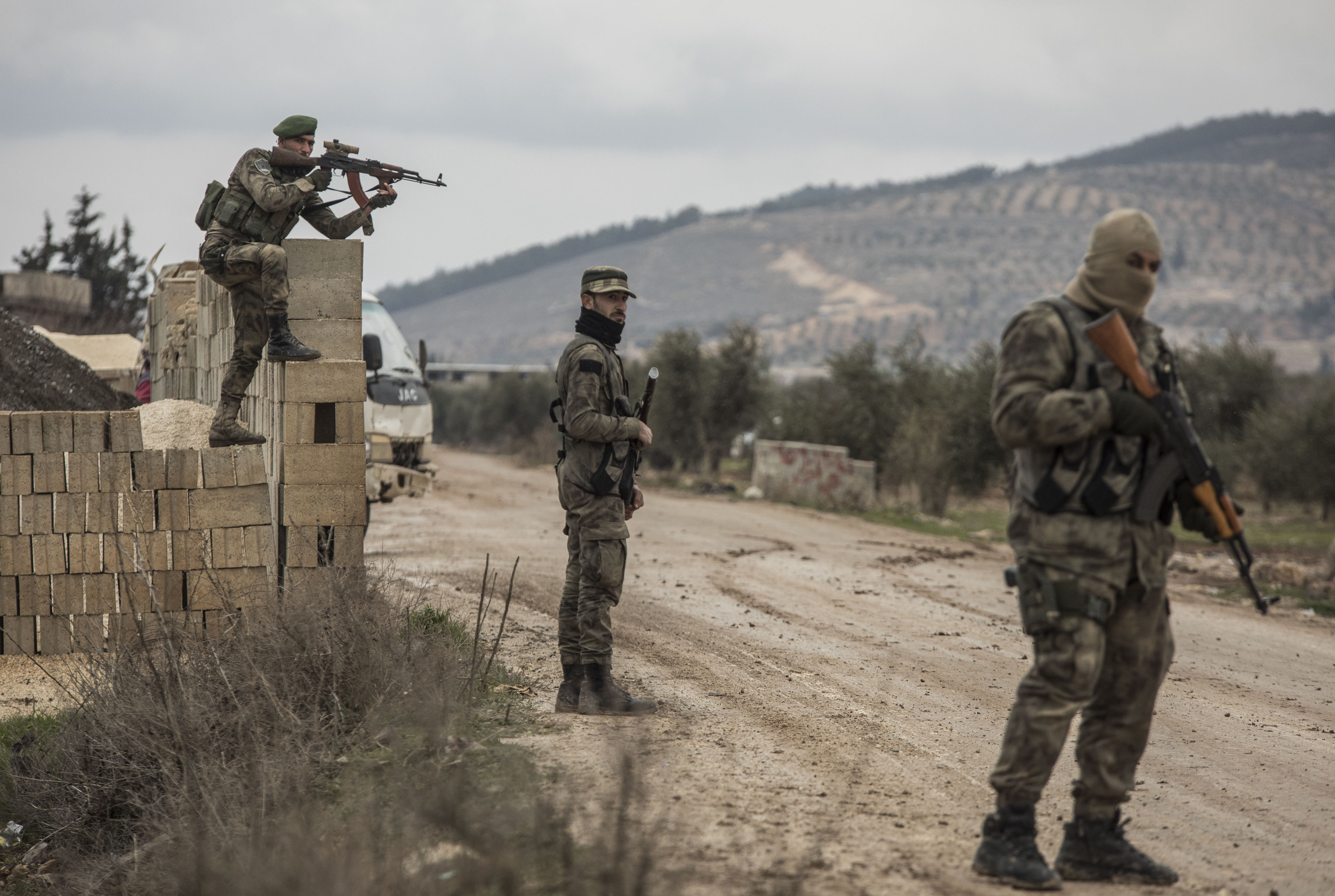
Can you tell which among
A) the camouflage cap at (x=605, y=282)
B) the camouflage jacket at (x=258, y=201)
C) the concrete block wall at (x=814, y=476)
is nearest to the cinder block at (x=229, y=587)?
the camouflage jacket at (x=258, y=201)

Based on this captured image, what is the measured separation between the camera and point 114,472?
8047mm

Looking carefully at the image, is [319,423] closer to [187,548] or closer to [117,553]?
A: [187,548]

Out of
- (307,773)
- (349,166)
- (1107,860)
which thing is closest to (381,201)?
(349,166)

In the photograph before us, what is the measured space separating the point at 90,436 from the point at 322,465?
73.0 inches

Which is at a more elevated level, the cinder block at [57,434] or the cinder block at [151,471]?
the cinder block at [57,434]

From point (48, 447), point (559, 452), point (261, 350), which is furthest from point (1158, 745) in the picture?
point (48, 447)

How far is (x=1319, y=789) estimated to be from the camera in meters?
5.23

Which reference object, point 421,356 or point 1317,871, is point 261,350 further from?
point 1317,871

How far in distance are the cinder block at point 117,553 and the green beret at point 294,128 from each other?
2856 millimetres

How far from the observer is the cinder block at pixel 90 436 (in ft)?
26.5

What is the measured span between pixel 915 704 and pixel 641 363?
99.1 ft

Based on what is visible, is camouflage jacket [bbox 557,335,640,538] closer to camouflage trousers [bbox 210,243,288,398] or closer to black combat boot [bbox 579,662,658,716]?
black combat boot [bbox 579,662,658,716]

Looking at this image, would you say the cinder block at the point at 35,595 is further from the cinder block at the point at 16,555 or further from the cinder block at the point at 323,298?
the cinder block at the point at 323,298

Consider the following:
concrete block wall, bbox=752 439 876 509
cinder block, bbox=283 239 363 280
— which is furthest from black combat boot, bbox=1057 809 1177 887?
concrete block wall, bbox=752 439 876 509
